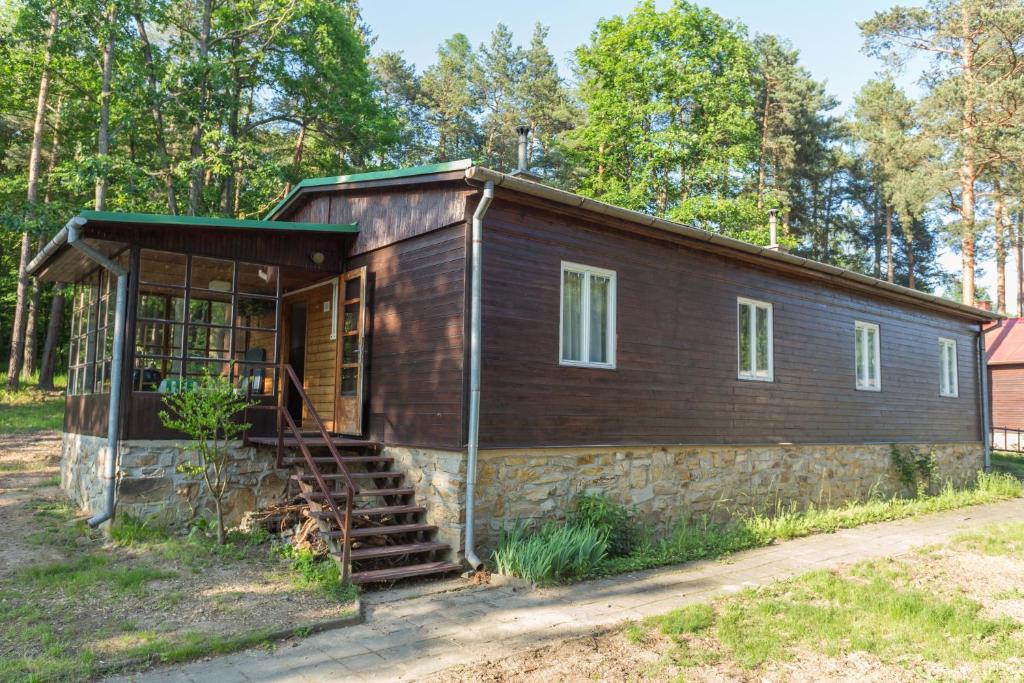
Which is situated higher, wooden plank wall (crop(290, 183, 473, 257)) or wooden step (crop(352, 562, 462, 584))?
wooden plank wall (crop(290, 183, 473, 257))

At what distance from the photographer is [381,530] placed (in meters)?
6.92

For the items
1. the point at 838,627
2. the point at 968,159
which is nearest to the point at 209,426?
the point at 838,627

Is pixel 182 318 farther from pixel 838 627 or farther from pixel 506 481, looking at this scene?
pixel 838 627

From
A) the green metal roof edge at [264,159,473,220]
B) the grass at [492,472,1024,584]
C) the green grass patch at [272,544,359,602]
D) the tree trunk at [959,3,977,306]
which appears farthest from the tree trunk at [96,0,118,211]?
the tree trunk at [959,3,977,306]

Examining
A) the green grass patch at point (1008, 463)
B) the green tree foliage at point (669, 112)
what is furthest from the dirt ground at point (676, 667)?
the green tree foliage at point (669, 112)

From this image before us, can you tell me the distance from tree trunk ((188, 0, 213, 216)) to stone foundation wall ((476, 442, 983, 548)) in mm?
13008

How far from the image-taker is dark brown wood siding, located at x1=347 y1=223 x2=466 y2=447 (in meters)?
7.37

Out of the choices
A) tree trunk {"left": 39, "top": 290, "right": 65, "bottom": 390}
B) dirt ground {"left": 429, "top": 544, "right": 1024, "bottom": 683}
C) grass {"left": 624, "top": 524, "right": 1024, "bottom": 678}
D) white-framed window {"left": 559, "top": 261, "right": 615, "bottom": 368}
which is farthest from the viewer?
tree trunk {"left": 39, "top": 290, "right": 65, "bottom": 390}

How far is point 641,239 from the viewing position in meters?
9.01

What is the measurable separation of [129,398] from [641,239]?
5.90m

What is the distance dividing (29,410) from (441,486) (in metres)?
14.4

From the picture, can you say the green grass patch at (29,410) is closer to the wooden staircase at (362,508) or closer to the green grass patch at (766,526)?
the wooden staircase at (362,508)

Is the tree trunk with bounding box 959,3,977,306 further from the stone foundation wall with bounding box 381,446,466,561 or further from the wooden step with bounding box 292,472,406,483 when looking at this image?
the wooden step with bounding box 292,472,406,483

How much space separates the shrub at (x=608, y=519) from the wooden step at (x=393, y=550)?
4.84 feet
